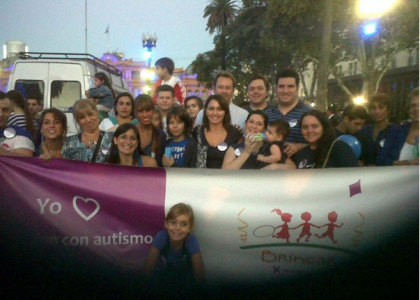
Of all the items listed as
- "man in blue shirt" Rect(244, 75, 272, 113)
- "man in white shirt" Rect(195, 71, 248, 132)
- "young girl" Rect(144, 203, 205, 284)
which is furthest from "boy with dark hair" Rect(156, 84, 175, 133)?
"young girl" Rect(144, 203, 205, 284)

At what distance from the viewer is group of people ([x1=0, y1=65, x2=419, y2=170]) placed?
12.9 ft

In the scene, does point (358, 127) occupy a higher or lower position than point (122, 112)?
lower

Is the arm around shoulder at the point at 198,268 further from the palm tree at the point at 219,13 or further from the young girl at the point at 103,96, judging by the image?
the palm tree at the point at 219,13

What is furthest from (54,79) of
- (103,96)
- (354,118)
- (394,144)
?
(394,144)

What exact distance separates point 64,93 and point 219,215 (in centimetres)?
709

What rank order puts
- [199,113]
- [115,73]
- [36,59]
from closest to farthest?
[199,113], [36,59], [115,73]

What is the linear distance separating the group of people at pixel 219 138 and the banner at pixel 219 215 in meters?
0.34

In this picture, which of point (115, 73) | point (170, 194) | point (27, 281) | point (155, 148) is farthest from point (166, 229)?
point (115, 73)

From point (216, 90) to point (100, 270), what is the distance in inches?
111

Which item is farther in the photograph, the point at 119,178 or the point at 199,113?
the point at 199,113

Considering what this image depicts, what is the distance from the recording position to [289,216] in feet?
11.0

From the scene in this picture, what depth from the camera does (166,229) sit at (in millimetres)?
3324

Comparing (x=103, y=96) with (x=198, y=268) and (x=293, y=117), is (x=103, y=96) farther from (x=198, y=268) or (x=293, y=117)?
(x=198, y=268)

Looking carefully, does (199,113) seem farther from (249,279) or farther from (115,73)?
(115,73)
